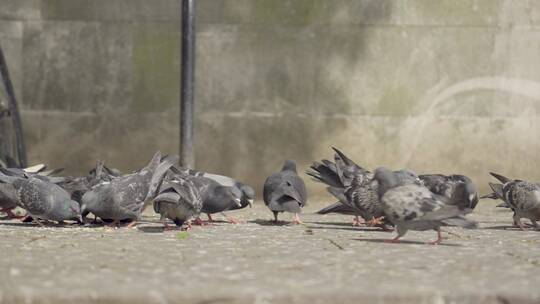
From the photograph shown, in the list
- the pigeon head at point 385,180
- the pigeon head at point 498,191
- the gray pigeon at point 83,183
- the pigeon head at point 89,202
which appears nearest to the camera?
the pigeon head at point 385,180

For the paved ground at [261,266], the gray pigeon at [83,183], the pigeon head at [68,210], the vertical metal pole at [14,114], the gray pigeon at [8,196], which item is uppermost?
the vertical metal pole at [14,114]

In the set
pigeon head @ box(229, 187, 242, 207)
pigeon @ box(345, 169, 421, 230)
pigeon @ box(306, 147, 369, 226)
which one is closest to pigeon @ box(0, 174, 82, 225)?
pigeon head @ box(229, 187, 242, 207)

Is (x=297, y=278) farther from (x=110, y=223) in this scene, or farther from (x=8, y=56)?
(x=8, y=56)

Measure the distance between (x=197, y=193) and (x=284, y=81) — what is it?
379 centimetres

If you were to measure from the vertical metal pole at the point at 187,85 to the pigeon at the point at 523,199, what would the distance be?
3.76 metres

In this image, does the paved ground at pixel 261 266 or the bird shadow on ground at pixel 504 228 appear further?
the bird shadow on ground at pixel 504 228

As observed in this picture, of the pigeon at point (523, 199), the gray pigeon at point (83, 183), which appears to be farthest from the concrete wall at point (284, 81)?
the pigeon at point (523, 199)

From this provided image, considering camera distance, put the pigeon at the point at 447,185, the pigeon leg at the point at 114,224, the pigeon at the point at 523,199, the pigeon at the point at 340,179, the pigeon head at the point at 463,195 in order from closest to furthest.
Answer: the pigeon head at the point at 463,195 < the pigeon leg at the point at 114,224 < the pigeon at the point at 447,185 < the pigeon at the point at 523,199 < the pigeon at the point at 340,179

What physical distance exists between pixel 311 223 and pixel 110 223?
6.21 feet

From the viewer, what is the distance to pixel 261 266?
577 cm

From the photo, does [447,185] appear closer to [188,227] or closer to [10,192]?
[188,227]

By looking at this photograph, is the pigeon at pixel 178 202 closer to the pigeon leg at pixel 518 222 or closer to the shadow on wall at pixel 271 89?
the pigeon leg at pixel 518 222

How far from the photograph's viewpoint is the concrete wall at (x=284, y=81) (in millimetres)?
11914

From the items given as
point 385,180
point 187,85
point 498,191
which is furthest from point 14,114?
point 498,191
